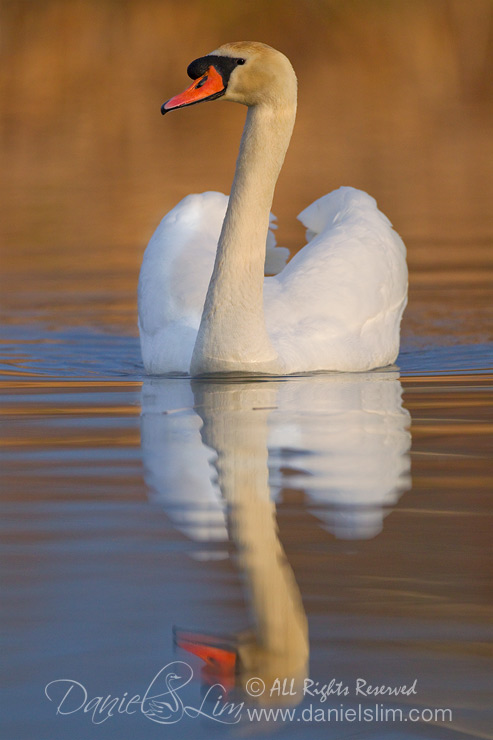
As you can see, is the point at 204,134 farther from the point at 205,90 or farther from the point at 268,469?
the point at 268,469

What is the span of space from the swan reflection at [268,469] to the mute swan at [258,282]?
14 centimetres

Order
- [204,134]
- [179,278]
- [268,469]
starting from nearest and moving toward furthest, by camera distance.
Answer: [268,469]
[179,278]
[204,134]

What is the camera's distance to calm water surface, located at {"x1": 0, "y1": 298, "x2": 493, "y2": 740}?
2.72 m

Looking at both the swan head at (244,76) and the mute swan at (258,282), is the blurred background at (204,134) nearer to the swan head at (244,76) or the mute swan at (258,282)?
the mute swan at (258,282)

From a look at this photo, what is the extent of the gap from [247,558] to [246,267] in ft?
9.24

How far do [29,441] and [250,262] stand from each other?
4.96 feet

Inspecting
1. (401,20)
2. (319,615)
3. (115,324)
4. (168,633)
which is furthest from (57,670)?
(401,20)

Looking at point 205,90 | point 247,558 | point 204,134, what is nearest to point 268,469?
point 247,558

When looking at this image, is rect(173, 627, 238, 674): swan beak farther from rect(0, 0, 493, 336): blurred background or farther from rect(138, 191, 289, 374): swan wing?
rect(0, 0, 493, 336): blurred background

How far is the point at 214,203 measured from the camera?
25.6ft

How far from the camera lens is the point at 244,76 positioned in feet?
20.1

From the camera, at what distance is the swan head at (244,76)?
6102 millimetres

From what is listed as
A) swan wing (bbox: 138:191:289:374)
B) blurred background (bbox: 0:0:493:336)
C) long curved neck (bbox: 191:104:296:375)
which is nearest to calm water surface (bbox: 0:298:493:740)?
long curved neck (bbox: 191:104:296:375)
